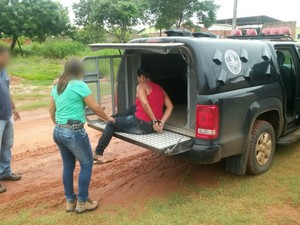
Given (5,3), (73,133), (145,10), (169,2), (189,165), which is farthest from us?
(5,3)

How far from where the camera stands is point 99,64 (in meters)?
4.39

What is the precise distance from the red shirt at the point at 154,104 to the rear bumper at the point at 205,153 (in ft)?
2.55

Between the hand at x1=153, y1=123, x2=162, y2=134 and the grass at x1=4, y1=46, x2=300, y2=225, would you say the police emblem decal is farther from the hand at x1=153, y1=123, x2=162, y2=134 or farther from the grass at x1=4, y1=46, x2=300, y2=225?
the grass at x1=4, y1=46, x2=300, y2=225

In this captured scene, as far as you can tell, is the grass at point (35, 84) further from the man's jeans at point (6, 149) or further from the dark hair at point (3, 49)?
the man's jeans at point (6, 149)

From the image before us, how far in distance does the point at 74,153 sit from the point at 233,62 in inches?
80.4

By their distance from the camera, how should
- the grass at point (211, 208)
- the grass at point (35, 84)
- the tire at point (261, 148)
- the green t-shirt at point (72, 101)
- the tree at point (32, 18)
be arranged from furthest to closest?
the tree at point (32, 18)
the grass at point (35, 84)
the tire at point (261, 148)
the grass at point (211, 208)
the green t-shirt at point (72, 101)

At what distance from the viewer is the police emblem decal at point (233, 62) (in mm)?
3777

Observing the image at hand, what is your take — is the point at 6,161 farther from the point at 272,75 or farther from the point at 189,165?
the point at 272,75

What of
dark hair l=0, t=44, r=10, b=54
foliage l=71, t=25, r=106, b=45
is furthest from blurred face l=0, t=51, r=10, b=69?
foliage l=71, t=25, r=106, b=45

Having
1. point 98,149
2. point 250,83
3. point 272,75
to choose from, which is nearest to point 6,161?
point 98,149

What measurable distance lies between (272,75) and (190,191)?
6.15 ft

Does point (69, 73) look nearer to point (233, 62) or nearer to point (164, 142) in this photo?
point (164, 142)

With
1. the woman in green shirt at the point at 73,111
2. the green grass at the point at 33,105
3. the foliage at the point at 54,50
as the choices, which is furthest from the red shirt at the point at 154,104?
the foliage at the point at 54,50

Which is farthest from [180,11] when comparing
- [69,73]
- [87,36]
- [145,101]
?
[69,73]
